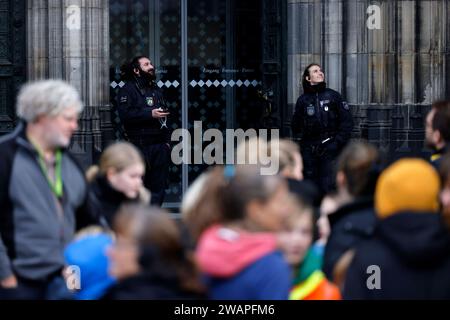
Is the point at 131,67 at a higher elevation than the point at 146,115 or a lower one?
higher

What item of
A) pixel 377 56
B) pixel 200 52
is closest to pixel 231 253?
pixel 377 56

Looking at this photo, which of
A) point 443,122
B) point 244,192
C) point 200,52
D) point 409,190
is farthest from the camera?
point 200,52

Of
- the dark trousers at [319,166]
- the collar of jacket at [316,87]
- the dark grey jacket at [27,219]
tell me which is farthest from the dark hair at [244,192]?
the collar of jacket at [316,87]

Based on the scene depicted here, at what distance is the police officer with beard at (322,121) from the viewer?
12.9 metres

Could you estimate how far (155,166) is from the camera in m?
13.0

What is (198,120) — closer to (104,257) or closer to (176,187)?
(176,187)

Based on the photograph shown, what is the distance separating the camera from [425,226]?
492 centimetres

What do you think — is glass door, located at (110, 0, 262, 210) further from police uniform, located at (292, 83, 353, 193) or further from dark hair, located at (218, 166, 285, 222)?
dark hair, located at (218, 166, 285, 222)

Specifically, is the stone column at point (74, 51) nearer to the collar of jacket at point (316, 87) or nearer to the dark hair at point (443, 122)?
the collar of jacket at point (316, 87)

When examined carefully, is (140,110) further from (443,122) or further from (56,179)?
(56,179)

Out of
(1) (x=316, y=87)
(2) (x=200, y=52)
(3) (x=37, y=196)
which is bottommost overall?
(3) (x=37, y=196)

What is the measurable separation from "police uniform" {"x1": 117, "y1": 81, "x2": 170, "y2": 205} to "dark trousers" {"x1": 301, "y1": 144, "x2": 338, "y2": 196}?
1.36 meters

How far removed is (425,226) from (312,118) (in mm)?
8073

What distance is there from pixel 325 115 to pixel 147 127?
1.73m
